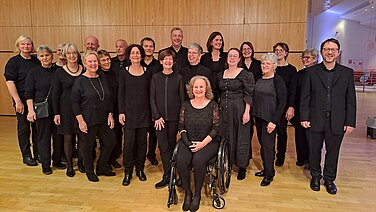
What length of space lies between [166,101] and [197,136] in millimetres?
498

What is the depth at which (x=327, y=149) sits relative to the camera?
3.07 meters

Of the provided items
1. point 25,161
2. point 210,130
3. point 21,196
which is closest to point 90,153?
point 21,196

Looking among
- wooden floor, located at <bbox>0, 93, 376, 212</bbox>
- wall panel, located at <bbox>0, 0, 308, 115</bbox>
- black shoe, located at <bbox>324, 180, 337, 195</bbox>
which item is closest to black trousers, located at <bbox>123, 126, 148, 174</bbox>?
wooden floor, located at <bbox>0, 93, 376, 212</bbox>

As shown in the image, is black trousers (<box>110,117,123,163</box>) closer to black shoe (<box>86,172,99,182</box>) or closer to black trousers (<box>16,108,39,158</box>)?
black shoe (<box>86,172,99,182</box>)

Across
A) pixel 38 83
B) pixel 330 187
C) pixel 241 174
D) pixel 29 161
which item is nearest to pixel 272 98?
pixel 241 174

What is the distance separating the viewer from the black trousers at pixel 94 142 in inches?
128

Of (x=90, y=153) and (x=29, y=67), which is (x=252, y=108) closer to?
(x=90, y=153)

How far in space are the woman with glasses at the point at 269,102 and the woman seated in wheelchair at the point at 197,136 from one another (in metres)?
0.59

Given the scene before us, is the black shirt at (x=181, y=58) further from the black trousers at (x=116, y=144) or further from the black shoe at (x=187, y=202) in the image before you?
the black shoe at (x=187, y=202)

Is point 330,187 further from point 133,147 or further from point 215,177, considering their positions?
point 133,147

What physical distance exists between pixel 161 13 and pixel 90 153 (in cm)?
377

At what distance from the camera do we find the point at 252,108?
10.6 ft

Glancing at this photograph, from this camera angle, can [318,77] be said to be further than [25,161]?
No

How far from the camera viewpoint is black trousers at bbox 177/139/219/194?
2.64m
